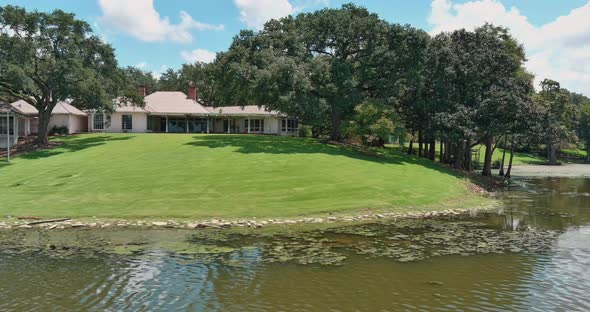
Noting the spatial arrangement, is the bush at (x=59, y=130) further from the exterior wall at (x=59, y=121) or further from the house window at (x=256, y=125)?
the house window at (x=256, y=125)

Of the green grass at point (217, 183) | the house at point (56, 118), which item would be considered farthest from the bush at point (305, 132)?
the house at point (56, 118)

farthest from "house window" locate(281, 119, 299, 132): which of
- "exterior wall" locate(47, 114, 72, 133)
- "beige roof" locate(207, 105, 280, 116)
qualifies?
"exterior wall" locate(47, 114, 72, 133)

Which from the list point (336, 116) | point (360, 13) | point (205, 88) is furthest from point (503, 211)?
point (205, 88)

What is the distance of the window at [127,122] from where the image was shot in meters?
56.5

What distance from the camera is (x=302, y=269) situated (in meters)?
12.1

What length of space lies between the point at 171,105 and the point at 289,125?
14909mm

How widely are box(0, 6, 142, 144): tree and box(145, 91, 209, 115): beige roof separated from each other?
13.7m

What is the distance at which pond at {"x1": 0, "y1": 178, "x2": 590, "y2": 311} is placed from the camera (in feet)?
32.1

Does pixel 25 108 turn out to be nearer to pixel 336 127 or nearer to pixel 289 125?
pixel 289 125

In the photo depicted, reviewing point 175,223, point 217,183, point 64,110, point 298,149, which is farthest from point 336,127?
point 64,110

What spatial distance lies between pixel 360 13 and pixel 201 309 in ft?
126

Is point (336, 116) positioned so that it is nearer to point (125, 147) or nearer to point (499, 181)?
point (499, 181)

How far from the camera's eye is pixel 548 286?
429 inches

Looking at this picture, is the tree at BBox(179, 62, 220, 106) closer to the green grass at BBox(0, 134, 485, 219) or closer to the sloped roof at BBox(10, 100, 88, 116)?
the sloped roof at BBox(10, 100, 88, 116)
